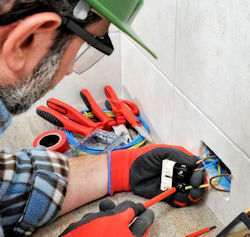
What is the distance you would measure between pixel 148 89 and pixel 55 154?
0.38 meters

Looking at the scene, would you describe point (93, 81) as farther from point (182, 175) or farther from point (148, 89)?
point (182, 175)

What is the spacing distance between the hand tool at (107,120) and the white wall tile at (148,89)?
0.09 metres

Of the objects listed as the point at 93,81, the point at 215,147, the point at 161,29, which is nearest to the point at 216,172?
the point at 215,147

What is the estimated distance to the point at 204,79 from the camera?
765 millimetres

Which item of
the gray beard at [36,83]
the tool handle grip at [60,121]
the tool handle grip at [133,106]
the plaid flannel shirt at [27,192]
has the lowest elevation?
the plaid flannel shirt at [27,192]

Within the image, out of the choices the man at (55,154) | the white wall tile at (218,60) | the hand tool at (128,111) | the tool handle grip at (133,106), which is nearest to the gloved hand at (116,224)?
the man at (55,154)

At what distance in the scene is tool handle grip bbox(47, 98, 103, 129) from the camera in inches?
45.1

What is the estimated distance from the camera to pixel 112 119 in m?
1.17

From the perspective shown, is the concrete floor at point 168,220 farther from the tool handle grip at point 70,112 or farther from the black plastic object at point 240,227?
the tool handle grip at point 70,112

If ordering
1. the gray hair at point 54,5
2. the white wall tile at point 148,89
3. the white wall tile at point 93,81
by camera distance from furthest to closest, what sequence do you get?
the white wall tile at point 93,81 < the white wall tile at point 148,89 < the gray hair at point 54,5

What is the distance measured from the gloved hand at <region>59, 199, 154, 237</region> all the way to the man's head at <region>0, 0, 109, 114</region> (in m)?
0.30

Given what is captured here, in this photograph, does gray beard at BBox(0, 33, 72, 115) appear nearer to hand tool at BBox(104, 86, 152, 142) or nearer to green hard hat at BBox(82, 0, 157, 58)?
green hard hat at BBox(82, 0, 157, 58)

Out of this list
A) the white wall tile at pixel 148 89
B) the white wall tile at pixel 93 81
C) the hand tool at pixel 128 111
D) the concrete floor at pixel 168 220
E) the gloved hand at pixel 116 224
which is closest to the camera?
the gloved hand at pixel 116 224

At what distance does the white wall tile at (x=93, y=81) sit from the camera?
4.13 feet
